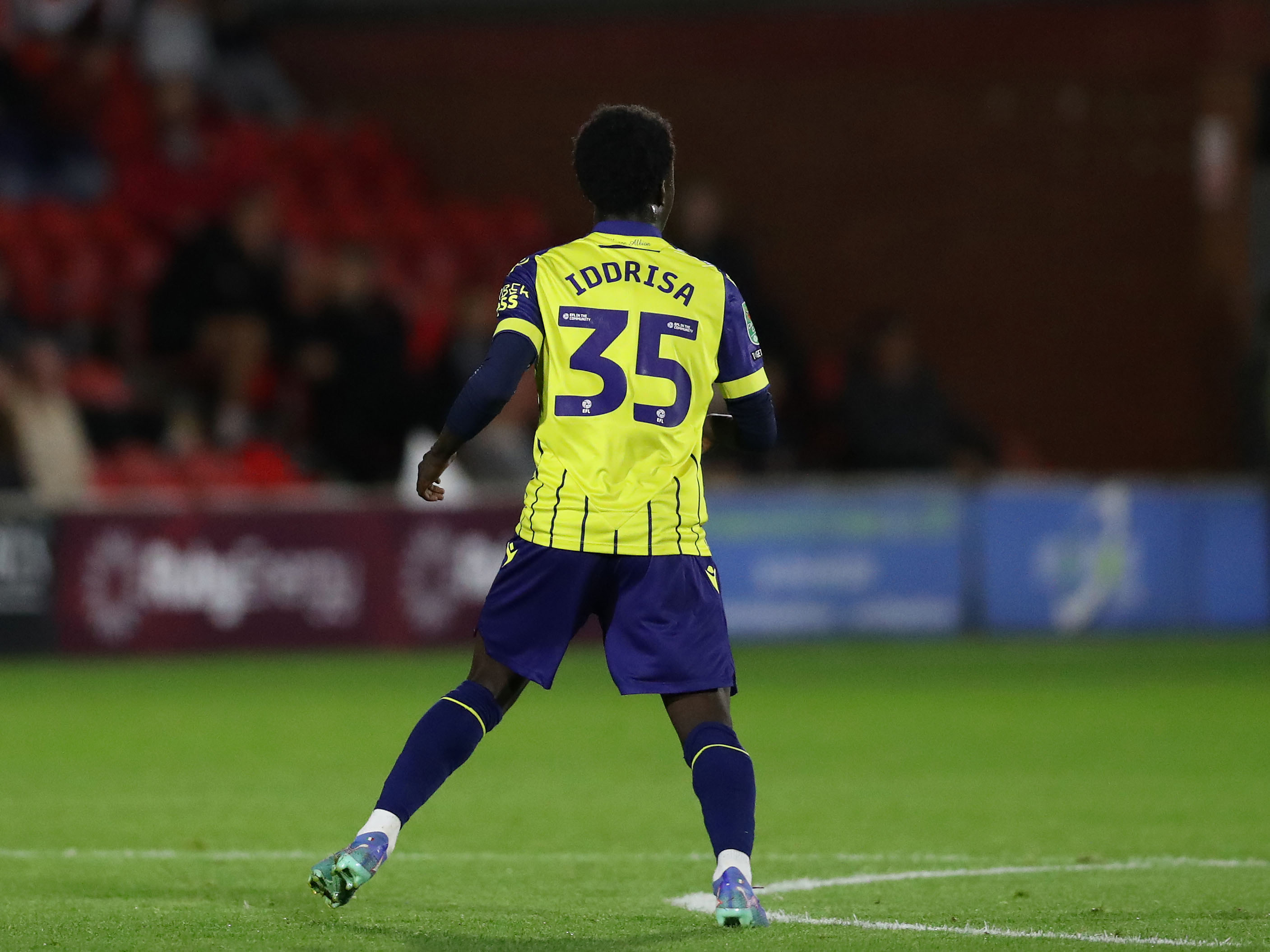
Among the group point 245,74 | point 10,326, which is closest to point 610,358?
point 10,326

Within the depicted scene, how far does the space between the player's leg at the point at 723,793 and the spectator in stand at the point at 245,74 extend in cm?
1581

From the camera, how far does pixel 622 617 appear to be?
5.09 metres

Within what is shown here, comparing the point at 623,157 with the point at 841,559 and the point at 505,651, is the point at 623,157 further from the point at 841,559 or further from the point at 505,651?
the point at 841,559

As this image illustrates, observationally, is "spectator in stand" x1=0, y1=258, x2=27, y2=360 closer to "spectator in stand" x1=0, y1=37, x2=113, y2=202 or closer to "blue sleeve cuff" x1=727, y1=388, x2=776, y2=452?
"spectator in stand" x1=0, y1=37, x2=113, y2=202

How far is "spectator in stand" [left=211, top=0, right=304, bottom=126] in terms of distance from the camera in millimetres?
20297

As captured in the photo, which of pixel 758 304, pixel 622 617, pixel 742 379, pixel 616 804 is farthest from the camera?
pixel 758 304

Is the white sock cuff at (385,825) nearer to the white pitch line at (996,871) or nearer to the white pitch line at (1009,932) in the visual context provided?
the white pitch line at (1009,932)

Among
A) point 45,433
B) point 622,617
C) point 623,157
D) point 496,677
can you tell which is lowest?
point 496,677

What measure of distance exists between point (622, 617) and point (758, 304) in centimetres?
1319

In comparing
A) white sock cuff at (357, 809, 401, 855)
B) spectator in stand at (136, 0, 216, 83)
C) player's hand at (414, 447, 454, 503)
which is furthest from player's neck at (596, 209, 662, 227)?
spectator in stand at (136, 0, 216, 83)

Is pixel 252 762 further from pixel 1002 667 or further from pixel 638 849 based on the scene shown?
pixel 1002 667

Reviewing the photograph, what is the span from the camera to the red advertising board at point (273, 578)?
14188mm

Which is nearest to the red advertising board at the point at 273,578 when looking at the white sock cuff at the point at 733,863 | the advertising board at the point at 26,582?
the advertising board at the point at 26,582

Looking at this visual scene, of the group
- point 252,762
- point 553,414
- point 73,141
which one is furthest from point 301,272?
point 553,414
